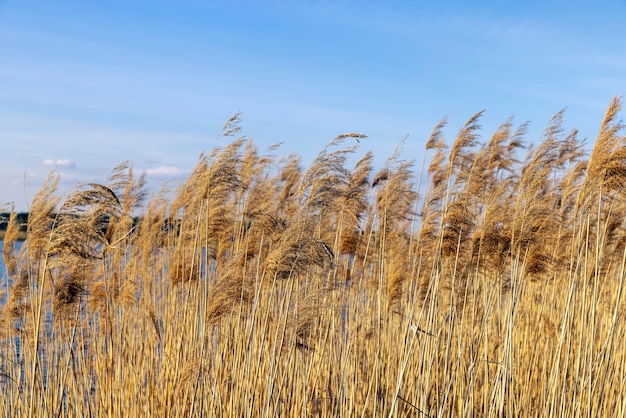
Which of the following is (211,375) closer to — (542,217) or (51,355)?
(51,355)

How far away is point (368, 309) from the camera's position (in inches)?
197

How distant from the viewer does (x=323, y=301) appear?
174 inches

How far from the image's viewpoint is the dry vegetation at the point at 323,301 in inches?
143

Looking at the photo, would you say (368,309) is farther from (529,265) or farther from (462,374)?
(529,265)

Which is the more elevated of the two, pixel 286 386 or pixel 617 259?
pixel 617 259

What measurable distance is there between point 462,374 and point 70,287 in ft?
8.60

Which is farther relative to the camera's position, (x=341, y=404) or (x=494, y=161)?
(x=494, y=161)

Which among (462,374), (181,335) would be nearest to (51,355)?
(181,335)

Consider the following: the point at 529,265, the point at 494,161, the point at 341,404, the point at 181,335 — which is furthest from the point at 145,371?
the point at 494,161

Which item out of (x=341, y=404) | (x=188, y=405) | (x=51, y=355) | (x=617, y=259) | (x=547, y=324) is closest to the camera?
(x=341, y=404)

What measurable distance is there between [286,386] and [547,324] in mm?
2128

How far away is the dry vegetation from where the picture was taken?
3641mm

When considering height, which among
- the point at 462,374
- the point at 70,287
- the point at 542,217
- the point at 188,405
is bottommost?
the point at 188,405

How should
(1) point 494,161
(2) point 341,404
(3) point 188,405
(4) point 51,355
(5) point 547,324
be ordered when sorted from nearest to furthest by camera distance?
1. (2) point 341,404
2. (3) point 188,405
3. (4) point 51,355
4. (5) point 547,324
5. (1) point 494,161
